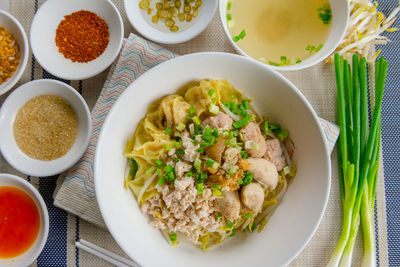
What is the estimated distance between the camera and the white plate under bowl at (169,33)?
3.00 metres

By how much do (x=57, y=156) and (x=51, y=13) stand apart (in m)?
1.21

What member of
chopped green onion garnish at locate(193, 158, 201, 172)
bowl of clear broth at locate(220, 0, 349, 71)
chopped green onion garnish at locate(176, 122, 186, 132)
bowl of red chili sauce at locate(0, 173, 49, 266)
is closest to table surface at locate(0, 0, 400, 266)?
bowl of red chili sauce at locate(0, 173, 49, 266)

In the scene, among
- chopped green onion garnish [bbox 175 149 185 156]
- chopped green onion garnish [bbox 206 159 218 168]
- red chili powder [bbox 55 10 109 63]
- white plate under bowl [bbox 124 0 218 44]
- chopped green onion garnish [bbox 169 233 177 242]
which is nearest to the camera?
chopped green onion garnish [bbox 206 159 218 168]

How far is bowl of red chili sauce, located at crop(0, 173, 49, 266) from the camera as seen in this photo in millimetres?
2852

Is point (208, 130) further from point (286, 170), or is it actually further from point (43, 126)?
point (43, 126)

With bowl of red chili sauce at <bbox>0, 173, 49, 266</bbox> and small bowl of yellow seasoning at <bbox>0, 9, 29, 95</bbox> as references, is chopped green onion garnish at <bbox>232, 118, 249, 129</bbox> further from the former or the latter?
small bowl of yellow seasoning at <bbox>0, 9, 29, 95</bbox>

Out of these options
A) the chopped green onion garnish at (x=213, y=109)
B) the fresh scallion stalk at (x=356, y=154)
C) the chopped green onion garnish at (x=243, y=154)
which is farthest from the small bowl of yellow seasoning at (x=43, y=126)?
the fresh scallion stalk at (x=356, y=154)

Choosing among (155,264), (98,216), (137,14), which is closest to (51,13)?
(137,14)

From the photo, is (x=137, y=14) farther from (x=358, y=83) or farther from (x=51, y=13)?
(x=358, y=83)

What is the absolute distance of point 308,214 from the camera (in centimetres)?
230

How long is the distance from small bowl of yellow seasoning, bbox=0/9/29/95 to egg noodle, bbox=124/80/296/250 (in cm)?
125

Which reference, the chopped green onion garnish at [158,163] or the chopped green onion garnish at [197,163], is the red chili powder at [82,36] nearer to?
the chopped green onion garnish at [158,163]

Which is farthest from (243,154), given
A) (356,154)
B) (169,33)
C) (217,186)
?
(169,33)

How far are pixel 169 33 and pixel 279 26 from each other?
0.89 m
